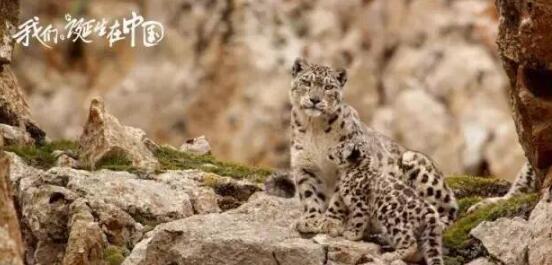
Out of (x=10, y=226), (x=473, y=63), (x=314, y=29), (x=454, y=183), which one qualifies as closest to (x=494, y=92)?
(x=473, y=63)

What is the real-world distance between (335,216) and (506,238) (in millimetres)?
2478

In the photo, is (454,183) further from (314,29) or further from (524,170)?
(314,29)

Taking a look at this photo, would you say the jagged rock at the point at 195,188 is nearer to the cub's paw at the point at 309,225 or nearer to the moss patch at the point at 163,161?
the moss patch at the point at 163,161

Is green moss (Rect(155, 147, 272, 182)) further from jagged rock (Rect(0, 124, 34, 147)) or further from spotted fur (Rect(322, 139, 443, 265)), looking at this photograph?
spotted fur (Rect(322, 139, 443, 265))

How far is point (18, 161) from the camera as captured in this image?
28.2 m

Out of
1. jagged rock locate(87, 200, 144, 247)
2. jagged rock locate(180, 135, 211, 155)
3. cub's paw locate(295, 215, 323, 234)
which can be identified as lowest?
cub's paw locate(295, 215, 323, 234)

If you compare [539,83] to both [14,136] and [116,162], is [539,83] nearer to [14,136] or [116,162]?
[116,162]

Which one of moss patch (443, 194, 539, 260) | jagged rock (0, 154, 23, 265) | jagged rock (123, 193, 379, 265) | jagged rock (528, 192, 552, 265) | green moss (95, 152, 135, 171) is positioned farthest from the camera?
green moss (95, 152, 135, 171)

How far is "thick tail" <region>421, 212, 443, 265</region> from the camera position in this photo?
25.3 meters

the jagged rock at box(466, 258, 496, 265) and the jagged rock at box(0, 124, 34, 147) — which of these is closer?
the jagged rock at box(466, 258, 496, 265)

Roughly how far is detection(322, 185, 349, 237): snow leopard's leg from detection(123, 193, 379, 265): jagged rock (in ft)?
1.31

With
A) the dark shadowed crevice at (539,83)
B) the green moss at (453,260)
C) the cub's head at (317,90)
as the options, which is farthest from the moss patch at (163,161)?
the dark shadowed crevice at (539,83)

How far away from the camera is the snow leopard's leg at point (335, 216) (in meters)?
→ 25.9

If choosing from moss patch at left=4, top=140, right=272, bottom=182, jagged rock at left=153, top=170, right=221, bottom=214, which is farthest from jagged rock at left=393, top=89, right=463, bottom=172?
jagged rock at left=153, top=170, right=221, bottom=214
